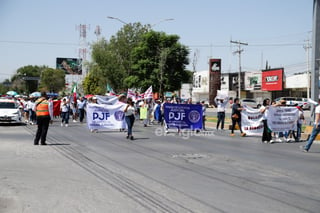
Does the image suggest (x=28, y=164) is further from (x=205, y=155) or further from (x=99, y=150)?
(x=205, y=155)

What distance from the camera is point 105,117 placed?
19516mm

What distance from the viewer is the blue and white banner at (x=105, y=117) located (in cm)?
1936

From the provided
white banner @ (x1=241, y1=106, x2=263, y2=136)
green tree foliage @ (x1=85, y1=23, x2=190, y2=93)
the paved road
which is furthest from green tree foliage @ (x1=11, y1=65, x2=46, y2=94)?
the paved road

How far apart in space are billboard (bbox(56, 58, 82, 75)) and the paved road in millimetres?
101519

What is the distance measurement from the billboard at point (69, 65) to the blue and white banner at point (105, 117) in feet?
310

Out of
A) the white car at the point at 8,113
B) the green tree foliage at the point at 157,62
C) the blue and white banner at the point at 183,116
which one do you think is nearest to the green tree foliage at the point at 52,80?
the green tree foliage at the point at 157,62

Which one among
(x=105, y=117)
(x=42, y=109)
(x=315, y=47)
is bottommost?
(x=105, y=117)

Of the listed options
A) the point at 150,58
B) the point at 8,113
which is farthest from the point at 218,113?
the point at 150,58

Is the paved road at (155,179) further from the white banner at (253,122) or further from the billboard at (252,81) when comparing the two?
the billboard at (252,81)

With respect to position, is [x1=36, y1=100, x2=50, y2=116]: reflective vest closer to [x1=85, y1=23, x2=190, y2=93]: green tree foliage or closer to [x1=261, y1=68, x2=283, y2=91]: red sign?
[x1=85, y1=23, x2=190, y2=93]: green tree foliage

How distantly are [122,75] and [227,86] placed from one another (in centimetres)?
3094

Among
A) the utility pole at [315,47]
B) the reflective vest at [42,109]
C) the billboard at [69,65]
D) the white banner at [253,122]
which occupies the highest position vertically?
the billboard at [69,65]

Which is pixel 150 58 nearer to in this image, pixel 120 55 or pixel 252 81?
pixel 120 55

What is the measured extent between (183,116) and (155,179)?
11545mm
